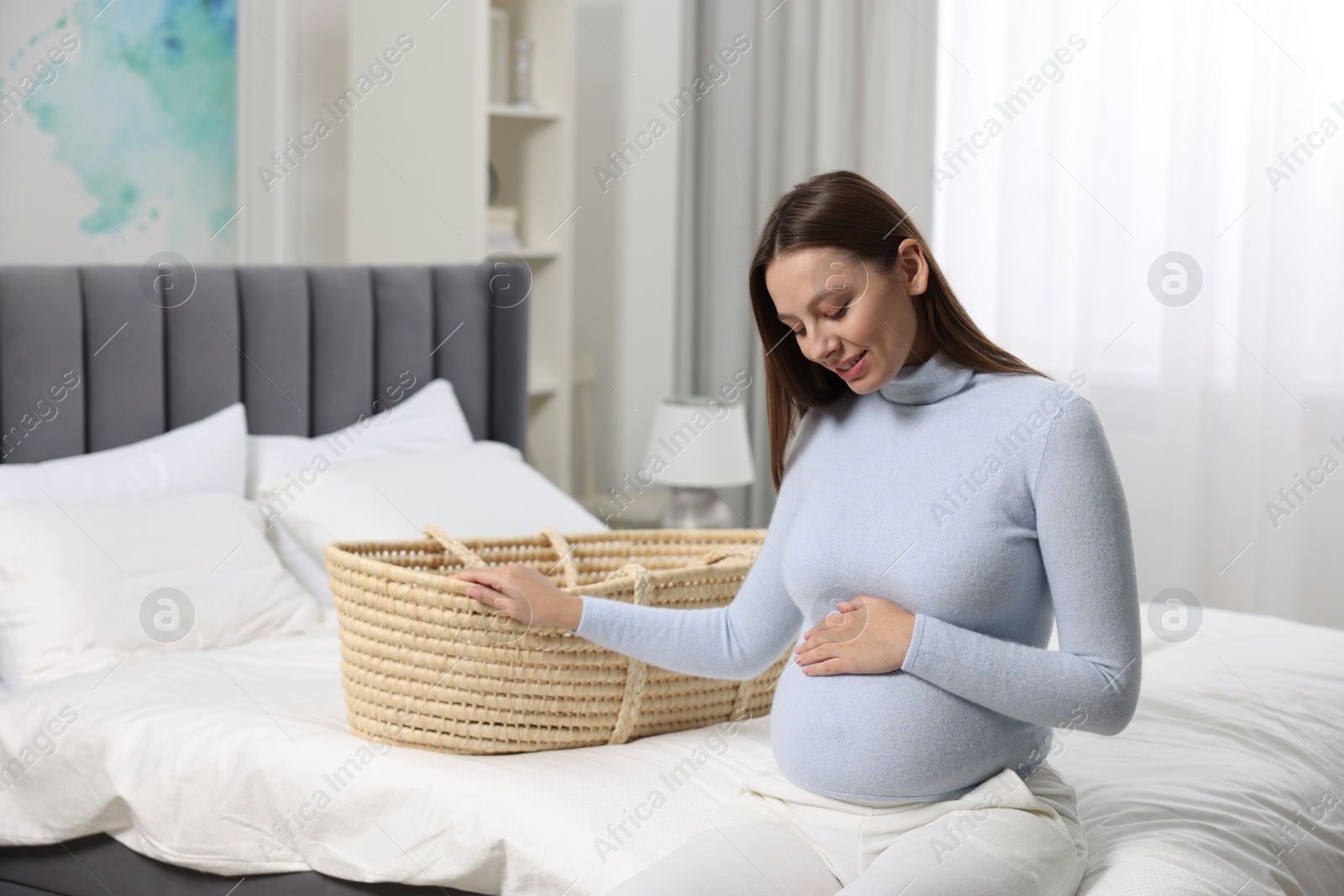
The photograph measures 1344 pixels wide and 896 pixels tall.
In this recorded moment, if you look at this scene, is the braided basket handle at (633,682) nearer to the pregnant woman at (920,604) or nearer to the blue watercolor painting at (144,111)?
the pregnant woman at (920,604)

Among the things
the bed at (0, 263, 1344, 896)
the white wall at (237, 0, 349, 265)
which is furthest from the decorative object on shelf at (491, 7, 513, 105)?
the bed at (0, 263, 1344, 896)

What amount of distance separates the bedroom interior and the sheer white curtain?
1 cm

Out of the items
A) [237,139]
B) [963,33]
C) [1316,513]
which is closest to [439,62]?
[237,139]

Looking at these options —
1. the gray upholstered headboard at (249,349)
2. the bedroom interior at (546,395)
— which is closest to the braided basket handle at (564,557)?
the bedroom interior at (546,395)

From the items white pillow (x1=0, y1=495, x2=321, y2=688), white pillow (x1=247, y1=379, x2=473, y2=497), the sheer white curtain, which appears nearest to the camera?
white pillow (x1=0, y1=495, x2=321, y2=688)

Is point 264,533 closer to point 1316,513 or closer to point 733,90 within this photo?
point 733,90

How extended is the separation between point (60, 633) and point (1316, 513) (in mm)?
2723

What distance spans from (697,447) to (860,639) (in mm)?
2034

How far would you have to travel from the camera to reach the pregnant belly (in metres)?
1.20

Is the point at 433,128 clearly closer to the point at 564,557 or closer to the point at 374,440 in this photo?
the point at 374,440

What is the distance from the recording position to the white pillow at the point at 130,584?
192 centimetres

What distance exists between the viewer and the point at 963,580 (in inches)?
47.3

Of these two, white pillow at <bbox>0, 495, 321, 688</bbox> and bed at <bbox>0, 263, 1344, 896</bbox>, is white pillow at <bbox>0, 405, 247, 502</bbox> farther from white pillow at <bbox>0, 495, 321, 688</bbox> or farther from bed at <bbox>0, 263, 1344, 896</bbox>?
bed at <bbox>0, 263, 1344, 896</bbox>

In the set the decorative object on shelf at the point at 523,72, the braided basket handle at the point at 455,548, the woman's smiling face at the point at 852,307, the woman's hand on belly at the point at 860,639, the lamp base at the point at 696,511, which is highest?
the decorative object on shelf at the point at 523,72
